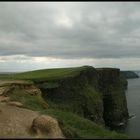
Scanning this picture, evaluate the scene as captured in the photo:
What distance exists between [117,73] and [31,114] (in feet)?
203

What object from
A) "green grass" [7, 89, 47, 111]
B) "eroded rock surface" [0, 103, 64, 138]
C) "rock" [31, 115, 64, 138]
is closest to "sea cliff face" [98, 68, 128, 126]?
"green grass" [7, 89, 47, 111]

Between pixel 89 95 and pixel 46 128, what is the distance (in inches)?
1657

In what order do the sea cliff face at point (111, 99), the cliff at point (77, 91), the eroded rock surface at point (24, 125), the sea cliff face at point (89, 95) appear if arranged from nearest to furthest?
the eroded rock surface at point (24, 125) → the cliff at point (77, 91) → the sea cliff face at point (89, 95) → the sea cliff face at point (111, 99)

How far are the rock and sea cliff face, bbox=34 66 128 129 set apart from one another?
27.7m

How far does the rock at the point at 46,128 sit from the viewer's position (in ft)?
48.5

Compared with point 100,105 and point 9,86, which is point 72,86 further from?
point 9,86

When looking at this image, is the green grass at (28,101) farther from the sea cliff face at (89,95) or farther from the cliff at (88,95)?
the sea cliff face at (89,95)

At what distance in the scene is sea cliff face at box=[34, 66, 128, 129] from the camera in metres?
50.2

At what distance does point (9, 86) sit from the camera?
102 feet

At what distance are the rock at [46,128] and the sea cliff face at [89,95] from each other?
2771 cm

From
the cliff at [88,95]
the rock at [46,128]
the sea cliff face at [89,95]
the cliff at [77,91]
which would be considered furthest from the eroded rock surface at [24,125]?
the sea cliff face at [89,95]

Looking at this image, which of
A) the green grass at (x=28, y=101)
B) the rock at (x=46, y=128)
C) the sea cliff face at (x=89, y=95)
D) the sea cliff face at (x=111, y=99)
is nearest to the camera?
the rock at (x=46, y=128)

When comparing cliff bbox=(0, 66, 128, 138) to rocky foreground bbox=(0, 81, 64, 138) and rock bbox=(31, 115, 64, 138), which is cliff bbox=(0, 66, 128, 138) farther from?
rock bbox=(31, 115, 64, 138)

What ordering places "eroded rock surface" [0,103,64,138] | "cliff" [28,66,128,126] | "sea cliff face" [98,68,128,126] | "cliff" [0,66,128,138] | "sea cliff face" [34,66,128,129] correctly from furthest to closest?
"sea cliff face" [98,68,128,126], "sea cliff face" [34,66,128,129], "cliff" [28,66,128,126], "cliff" [0,66,128,138], "eroded rock surface" [0,103,64,138]
